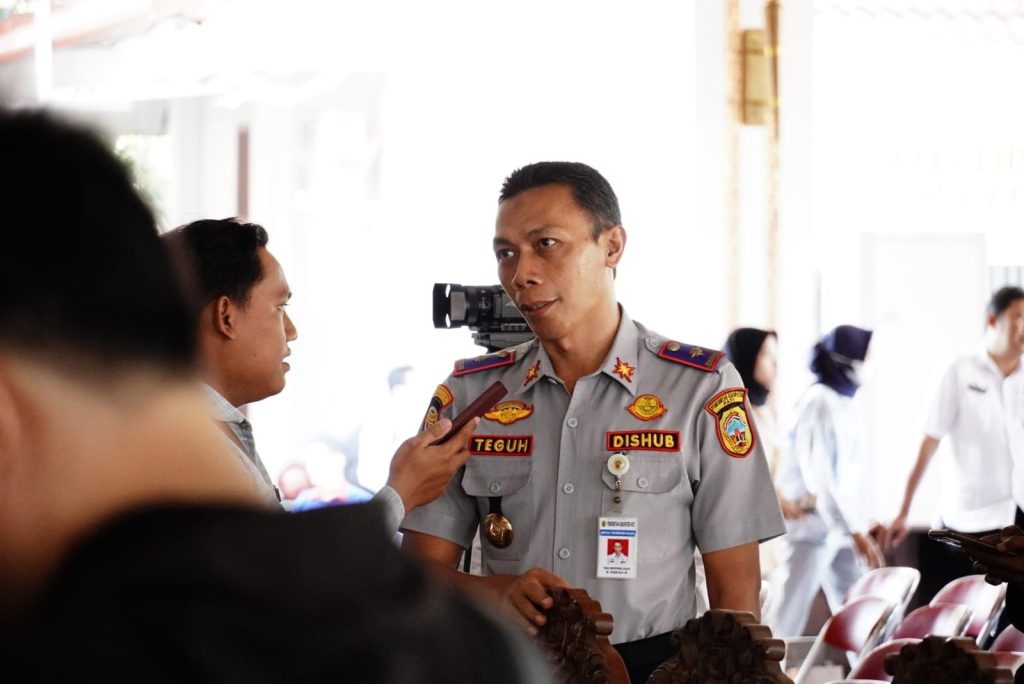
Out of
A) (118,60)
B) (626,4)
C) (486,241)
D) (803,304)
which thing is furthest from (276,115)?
(803,304)

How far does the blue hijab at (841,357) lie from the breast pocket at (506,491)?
11.5 ft

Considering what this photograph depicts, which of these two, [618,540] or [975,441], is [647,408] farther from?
[975,441]

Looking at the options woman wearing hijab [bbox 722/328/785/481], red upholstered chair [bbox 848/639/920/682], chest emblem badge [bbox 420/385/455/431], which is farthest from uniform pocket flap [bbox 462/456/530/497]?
woman wearing hijab [bbox 722/328/785/481]

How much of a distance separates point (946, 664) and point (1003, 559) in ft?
1.42

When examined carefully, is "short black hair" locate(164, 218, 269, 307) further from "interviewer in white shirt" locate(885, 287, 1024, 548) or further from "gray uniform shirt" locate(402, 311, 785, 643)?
"interviewer in white shirt" locate(885, 287, 1024, 548)

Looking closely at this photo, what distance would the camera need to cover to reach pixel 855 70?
6.17 m

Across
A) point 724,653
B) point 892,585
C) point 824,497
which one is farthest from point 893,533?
point 724,653

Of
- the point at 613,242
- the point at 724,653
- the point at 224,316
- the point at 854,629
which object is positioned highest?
the point at 613,242

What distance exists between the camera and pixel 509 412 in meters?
2.01

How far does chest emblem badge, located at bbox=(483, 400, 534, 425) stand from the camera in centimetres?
200

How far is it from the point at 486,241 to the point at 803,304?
1.45 metres

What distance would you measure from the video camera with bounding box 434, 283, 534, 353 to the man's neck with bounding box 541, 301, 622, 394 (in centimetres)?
24

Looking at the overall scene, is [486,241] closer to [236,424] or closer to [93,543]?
[236,424]

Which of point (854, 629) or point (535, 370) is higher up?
point (535, 370)
